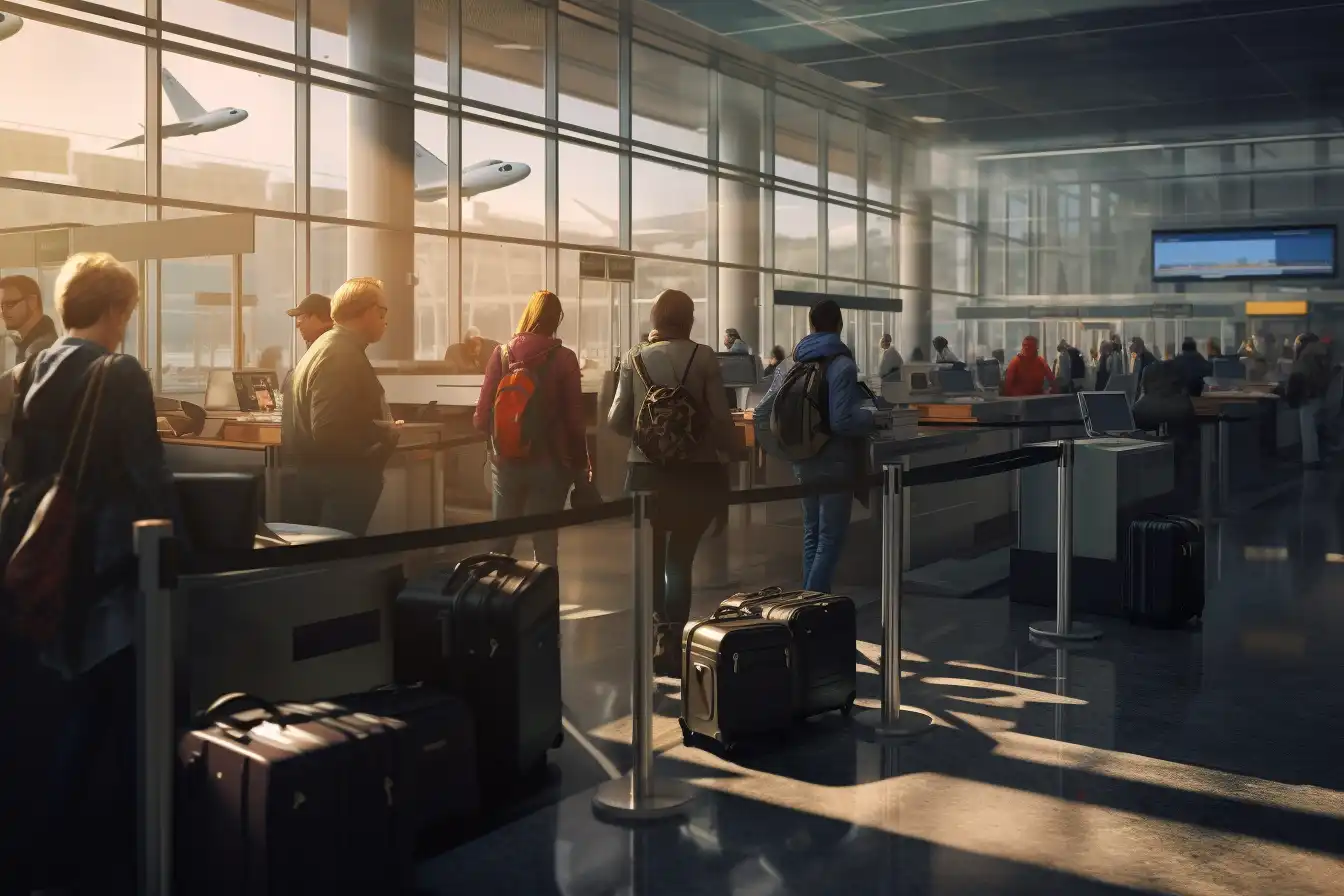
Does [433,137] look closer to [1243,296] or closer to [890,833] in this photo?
[890,833]

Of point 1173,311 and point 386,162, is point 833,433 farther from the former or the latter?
point 1173,311

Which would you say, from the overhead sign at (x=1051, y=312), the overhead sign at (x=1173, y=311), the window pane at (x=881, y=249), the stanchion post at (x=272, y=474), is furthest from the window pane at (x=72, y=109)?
the overhead sign at (x=1051, y=312)

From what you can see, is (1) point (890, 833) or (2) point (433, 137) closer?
(1) point (890, 833)

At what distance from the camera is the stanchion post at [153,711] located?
2.85 m

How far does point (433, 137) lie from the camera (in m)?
17.7

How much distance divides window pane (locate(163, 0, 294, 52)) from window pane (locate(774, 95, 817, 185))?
11.6 meters

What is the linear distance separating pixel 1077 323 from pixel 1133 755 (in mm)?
28485

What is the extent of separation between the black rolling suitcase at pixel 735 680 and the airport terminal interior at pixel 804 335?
0.31ft

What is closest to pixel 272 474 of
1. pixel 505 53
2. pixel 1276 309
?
pixel 505 53

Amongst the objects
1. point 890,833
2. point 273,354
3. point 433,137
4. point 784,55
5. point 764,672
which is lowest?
point 890,833

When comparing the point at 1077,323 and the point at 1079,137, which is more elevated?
the point at 1079,137

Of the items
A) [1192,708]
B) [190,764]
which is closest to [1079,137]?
[1192,708]

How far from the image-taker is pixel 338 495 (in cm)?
532

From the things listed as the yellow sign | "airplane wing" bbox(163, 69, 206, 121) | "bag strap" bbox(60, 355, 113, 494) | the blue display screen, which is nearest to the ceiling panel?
the blue display screen
